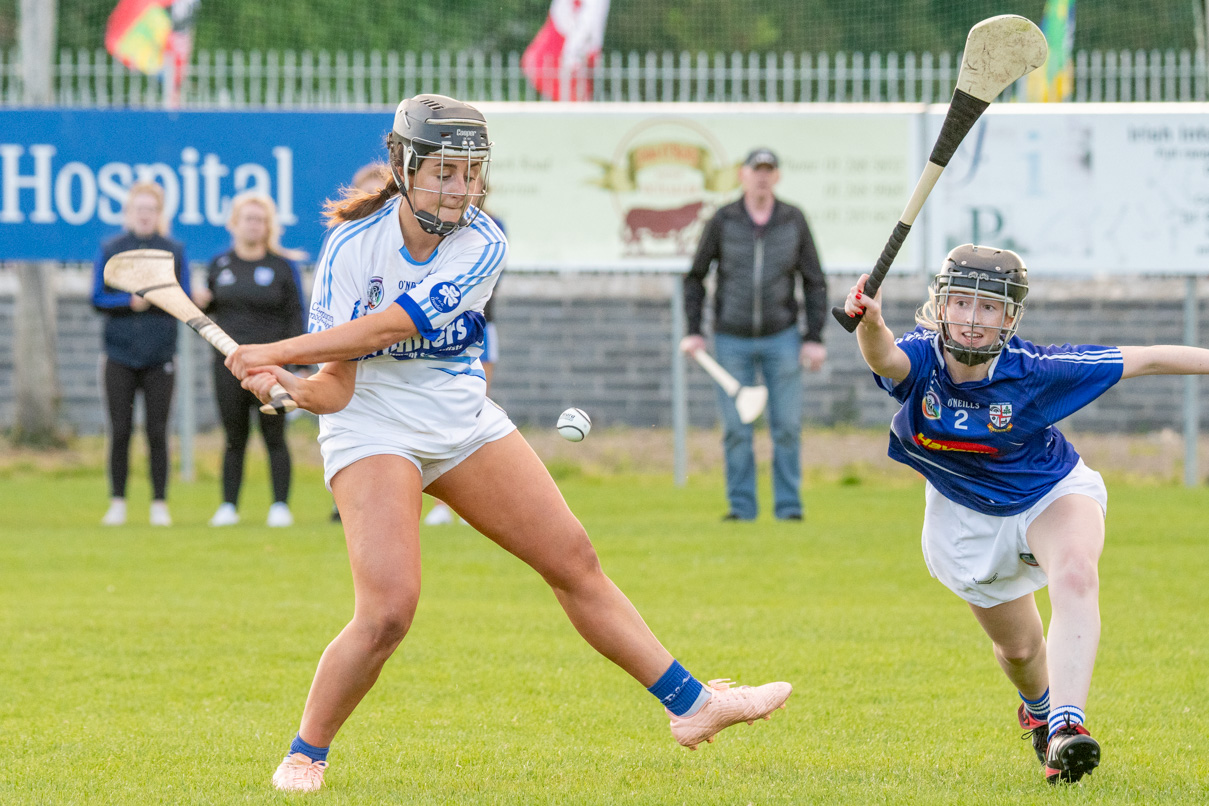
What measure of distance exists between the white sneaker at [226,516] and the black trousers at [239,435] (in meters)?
0.03

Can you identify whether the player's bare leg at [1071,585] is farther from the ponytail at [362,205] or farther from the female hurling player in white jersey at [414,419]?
the ponytail at [362,205]

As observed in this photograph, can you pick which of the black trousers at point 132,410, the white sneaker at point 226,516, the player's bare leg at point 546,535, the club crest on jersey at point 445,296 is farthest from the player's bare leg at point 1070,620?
the black trousers at point 132,410

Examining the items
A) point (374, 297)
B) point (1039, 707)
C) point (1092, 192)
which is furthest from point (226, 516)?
point (1092, 192)

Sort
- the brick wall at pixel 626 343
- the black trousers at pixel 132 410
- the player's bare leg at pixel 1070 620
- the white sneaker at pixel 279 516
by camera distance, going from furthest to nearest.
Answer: the brick wall at pixel 626 343 → the white sneaker at pixel 279 516 → the black trousers at pixel 132 410 → the player's bare leg at pixel 1070 620

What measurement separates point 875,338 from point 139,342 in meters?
6.97

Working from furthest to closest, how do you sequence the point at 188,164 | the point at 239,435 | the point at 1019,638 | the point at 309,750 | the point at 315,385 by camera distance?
the point at 188,164, the point at 239,435, the point at 1019,638, the point at 309,750, the point at 315,385

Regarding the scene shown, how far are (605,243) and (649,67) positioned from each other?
1581mm

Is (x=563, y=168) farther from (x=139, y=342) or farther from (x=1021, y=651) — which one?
(x=1021, y=651)

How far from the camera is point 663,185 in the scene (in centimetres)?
1291

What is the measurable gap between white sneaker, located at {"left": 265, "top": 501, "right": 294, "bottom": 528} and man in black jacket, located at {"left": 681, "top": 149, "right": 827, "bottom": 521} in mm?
2915

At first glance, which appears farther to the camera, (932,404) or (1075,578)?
(932,404)

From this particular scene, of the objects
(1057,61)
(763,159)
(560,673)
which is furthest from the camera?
(1057,61)

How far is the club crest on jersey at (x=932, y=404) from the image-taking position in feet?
14.9

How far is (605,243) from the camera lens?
12.9 m
